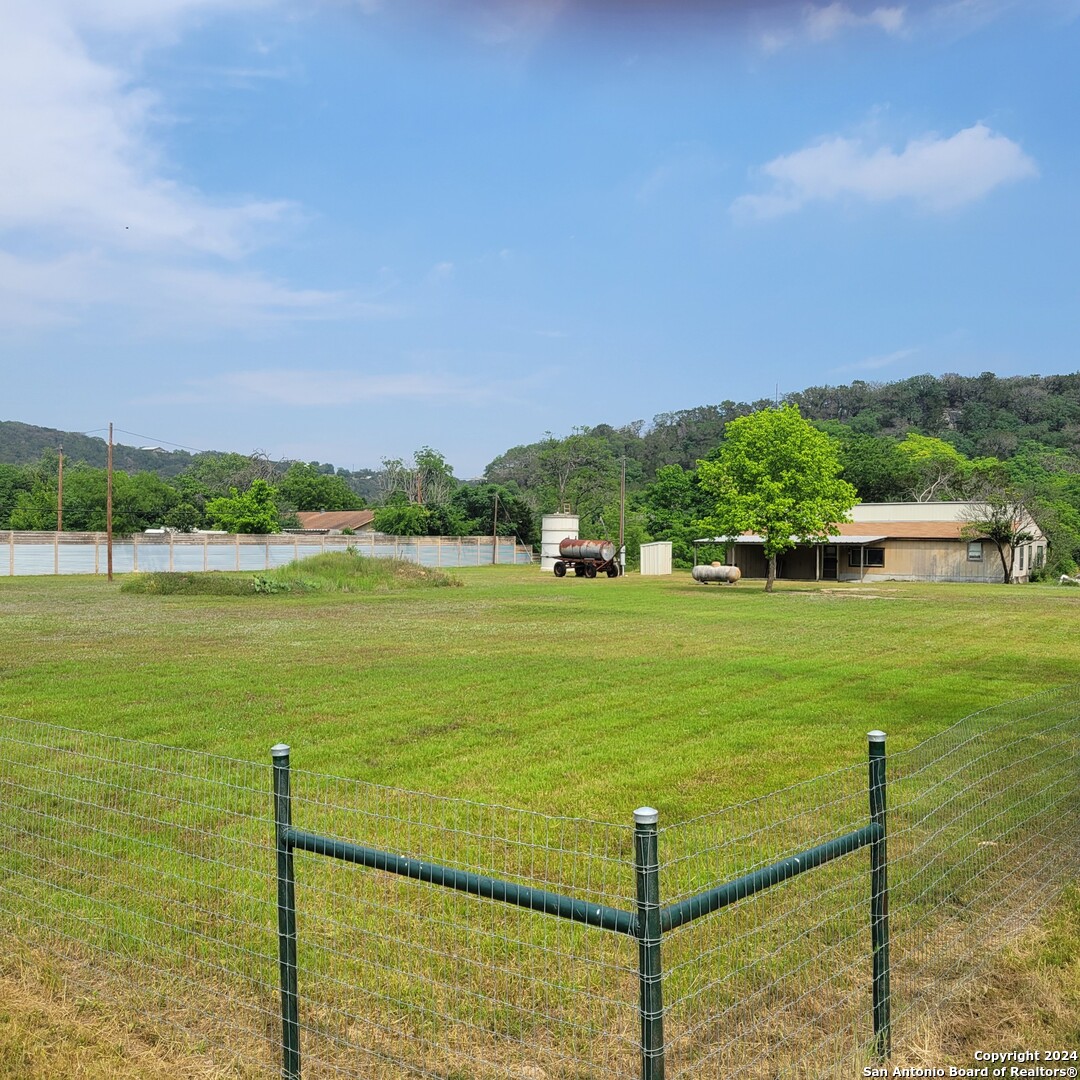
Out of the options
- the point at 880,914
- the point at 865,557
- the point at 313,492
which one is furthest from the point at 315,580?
the point at 313,492

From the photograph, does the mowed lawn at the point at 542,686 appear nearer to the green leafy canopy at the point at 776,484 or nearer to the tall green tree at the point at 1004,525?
the green leafy canopy at the point at 776,484

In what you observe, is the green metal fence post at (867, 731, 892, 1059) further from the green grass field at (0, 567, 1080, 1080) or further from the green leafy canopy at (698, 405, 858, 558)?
the green leafy canopy at (698, 405, 858, 558)

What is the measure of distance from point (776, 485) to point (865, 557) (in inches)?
670

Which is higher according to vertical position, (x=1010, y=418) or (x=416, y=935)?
(x=1010, y=418)

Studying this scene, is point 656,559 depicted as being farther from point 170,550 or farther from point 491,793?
point 491,793

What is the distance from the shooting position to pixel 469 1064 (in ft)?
12.7

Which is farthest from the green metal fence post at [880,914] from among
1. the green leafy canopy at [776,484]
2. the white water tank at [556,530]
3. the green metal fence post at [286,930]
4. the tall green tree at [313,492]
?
the tall green tree at [313,492]

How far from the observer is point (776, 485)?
37.2 metres

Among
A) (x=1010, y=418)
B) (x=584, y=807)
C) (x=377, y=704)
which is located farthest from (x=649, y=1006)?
(x=1010, y=418)

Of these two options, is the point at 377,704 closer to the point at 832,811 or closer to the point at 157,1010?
the point at 832,811

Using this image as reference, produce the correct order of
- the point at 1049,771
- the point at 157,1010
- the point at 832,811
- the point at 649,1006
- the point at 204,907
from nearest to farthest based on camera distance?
the point at 649,1006, the point at 157,1010, the point at 204,907, the point at 832,811, the point at 1049,771

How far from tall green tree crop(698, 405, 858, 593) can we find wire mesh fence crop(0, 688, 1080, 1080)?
2995cm

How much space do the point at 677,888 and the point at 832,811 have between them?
2164 mm

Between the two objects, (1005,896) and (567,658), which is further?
(567,658)
